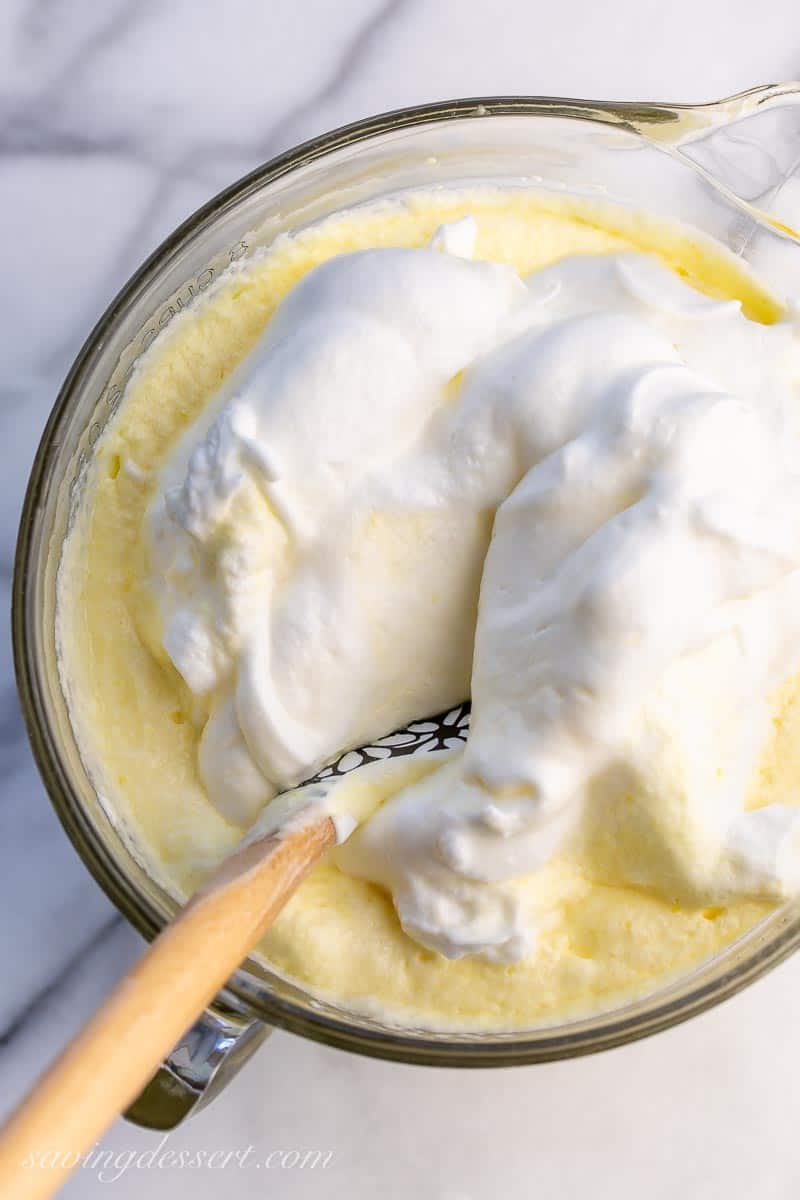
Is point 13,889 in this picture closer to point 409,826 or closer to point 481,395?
point 409,826

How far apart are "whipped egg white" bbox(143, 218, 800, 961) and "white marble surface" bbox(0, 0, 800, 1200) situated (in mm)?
450

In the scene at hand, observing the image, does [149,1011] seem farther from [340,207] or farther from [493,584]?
[340,207]

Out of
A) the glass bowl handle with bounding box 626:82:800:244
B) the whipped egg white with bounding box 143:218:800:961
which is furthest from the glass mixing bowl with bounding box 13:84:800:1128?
the whipped egg white with bounding box 143:218:800:961

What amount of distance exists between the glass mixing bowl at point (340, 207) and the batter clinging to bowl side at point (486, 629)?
0.05 m

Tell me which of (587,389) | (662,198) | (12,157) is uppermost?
(12,157)

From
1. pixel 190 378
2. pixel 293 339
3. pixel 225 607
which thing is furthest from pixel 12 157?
pixel 225 607

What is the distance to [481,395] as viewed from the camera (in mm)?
1213

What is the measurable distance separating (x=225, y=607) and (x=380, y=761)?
0.23 metres

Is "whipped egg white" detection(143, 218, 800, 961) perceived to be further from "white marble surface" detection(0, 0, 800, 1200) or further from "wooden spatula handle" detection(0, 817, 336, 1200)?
"white marble surface" detection(0, 0, 800, 1200)

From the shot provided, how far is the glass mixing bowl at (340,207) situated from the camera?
4.00 ft

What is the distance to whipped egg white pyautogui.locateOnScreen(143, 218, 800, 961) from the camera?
113 centimetres

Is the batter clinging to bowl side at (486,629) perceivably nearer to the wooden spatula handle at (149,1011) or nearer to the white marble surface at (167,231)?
the wooden spatula handle at (149,1011)

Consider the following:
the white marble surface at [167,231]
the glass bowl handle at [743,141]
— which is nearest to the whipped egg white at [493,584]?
the glass bowl handle at [743,141]

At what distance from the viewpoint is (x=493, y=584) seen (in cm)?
119
